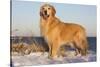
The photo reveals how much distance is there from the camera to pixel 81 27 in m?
2.27

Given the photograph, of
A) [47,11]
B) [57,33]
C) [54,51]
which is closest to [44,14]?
[47,11]

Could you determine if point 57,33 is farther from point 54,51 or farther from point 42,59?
point 42,59

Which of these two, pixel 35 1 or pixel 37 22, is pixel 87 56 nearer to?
pixel 37 22

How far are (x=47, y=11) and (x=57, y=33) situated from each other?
9.9 inches

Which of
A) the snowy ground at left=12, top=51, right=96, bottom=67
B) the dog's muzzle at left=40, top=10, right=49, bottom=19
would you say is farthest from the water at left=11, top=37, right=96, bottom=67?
the dog's muzzle at left=40, top=10, right=49, bottom=19

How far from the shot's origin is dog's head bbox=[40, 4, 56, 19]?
211 cm

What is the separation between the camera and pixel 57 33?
218cm

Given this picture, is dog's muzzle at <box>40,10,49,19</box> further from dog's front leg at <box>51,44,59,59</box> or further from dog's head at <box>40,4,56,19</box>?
dog's front leg at <box>51,44,59,59</box>

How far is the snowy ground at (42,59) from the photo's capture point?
6.59 ft
